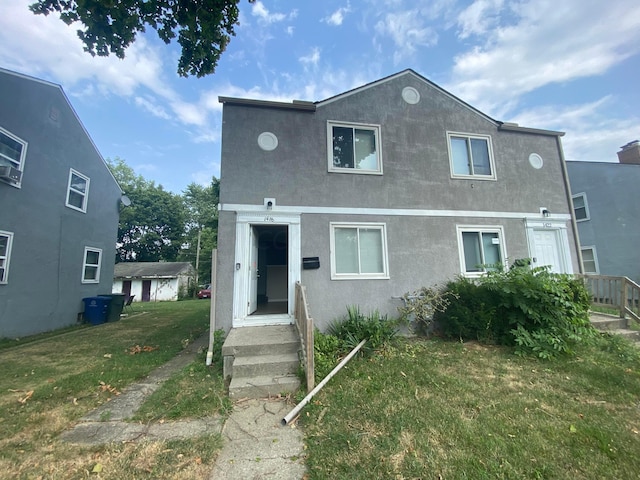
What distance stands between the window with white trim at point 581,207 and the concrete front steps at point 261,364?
53.2ft

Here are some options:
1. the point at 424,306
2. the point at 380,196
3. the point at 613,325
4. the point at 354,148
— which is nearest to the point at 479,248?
the point at 424,306

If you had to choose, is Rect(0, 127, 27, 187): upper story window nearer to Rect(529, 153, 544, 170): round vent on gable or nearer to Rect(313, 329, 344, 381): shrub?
Rect(313, 329, 344, 381): shrub

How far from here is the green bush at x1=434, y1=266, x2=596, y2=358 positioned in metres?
5.10

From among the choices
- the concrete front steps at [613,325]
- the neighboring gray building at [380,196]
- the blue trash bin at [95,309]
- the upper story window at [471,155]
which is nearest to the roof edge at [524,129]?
the neighboring gray building at [380,196]

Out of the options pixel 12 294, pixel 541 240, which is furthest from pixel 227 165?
pixel 541 240

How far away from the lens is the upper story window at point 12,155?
7609mm

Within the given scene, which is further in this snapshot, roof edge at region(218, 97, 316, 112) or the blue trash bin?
the blue trash bin

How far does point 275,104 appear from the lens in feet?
20.9

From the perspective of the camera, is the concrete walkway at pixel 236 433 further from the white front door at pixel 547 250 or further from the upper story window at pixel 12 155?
the upper story window at pixel 12 155

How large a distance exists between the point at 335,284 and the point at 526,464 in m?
4.18

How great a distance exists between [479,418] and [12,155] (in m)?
13.1

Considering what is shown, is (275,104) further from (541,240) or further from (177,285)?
(177,285)

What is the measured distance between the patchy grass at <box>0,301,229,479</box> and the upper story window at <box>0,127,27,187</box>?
15.3ft

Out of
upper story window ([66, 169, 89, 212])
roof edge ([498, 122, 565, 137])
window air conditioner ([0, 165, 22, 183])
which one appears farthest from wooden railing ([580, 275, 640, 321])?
upper story window ([66, 169, 89, 212])
